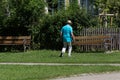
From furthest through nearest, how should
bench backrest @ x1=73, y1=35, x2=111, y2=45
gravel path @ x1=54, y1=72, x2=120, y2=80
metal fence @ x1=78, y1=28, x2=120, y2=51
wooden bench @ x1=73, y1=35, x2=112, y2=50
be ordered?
1. metal fence @ x1=78, y1=28, x2=120, y2=51
2. bench backrest @ x1=73, y1=35, x2=111, y2=45
3. wooden bench @ x1=73, y1=35, x2=112, y2=50
4. gravel path @ x1=54, y1=72, x2=120, y2=80

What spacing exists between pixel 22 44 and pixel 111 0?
10.1 metres

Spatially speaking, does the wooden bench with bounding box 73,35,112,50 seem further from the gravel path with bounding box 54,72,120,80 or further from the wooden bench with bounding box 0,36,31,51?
the gravel path with bounding box 54,72,120,80

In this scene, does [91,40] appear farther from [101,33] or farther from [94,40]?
[101,33]

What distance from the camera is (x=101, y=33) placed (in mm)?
31141

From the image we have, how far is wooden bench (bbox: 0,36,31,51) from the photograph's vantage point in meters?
31.6

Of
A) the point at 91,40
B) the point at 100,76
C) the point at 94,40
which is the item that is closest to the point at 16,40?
the point at 91,40

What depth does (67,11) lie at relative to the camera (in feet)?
109

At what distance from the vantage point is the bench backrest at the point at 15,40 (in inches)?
1246

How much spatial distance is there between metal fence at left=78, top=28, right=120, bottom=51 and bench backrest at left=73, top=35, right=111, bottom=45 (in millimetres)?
309

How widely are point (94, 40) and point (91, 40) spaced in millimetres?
233

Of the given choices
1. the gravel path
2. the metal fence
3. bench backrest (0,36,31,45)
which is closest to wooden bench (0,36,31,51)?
bench backrest (0,36,31,45)

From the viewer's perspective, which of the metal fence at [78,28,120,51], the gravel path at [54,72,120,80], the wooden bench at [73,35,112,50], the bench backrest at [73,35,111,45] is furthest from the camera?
the metal fence at [78,28,120,51]

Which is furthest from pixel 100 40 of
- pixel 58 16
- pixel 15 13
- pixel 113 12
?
pixel 113 12

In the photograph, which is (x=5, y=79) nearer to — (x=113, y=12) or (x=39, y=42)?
(x=39, y=42)
